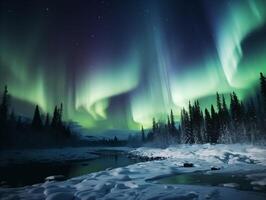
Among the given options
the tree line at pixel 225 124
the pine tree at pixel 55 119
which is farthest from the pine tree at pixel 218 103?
the pine tree at pixel 55 119

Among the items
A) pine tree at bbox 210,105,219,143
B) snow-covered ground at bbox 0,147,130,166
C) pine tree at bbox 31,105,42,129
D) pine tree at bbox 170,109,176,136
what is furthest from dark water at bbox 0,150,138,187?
pine tree at bbox 170,109,176,136

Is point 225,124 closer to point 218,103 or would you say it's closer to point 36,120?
point 218,103

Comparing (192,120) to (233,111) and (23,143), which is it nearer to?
(233,111)

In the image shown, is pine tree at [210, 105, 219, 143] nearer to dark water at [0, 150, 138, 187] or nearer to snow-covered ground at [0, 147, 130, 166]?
snow-covered ground at [0, 147, 130, 166]

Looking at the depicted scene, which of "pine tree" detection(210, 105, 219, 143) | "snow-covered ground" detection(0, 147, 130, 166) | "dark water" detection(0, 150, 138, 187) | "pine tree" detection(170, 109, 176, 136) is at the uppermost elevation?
"pine tree" detection(170, 109, 176, 136)

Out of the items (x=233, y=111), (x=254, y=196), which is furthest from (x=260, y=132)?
(x=254, y=196)

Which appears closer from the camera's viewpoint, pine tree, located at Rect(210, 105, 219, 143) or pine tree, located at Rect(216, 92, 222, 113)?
pine tree, located at Rect(210, 105, 219, 143)

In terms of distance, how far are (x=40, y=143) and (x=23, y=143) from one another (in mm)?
7640

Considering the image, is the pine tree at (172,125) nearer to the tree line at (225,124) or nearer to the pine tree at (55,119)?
the tree line at (225,124)

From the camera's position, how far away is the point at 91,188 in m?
12.7

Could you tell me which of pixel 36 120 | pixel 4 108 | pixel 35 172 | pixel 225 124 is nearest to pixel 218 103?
Answer: pixel 225 124

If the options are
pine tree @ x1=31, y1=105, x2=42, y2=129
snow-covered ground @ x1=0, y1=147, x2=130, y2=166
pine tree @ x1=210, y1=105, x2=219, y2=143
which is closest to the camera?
snow-covered ground @ x1=0, y1=147, x2=130, y2=166

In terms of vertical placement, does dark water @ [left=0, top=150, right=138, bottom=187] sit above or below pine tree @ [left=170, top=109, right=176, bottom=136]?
below

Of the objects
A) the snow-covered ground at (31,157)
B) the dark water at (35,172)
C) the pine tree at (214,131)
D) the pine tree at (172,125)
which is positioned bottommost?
the dark water at (35,172)
